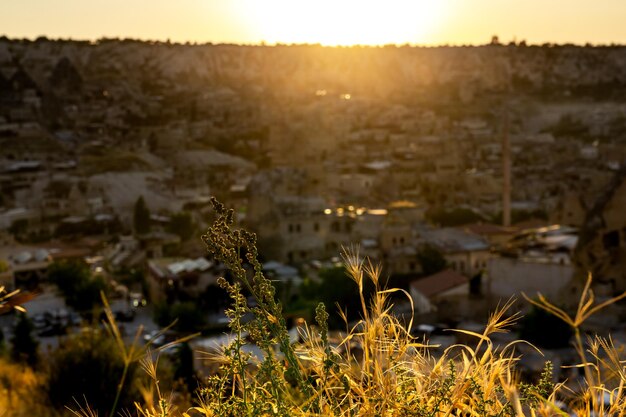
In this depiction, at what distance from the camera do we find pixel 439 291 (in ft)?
40.9

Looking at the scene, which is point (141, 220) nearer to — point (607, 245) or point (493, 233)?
point (493, 233)

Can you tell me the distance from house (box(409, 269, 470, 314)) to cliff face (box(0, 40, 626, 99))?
142ft

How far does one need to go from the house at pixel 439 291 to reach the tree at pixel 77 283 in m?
5.35

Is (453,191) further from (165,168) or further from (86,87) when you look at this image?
Answer: (86,87)

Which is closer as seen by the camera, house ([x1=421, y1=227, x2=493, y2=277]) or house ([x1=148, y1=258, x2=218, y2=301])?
house ([x1=148, y1=258, x2=218, y2=301])

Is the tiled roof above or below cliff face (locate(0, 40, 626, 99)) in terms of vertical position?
below

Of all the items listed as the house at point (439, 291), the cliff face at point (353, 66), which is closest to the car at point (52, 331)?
the house at point (439, 291)

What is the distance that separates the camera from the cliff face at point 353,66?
56438 mm

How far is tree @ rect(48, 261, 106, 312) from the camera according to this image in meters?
14.0

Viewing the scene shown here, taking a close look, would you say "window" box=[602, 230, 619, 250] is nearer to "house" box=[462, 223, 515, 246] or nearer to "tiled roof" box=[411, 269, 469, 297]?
"tiled roof" box=[411, 269, 469, 297]

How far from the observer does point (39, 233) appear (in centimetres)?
2267

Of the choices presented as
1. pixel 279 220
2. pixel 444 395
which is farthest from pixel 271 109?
pixel 444 395

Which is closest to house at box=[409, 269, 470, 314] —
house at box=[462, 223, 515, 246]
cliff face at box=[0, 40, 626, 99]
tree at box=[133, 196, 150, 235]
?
house at box=[462, 223, 515, 246]

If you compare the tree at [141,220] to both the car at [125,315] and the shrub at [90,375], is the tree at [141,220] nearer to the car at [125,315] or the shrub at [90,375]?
the car at [125,315]
